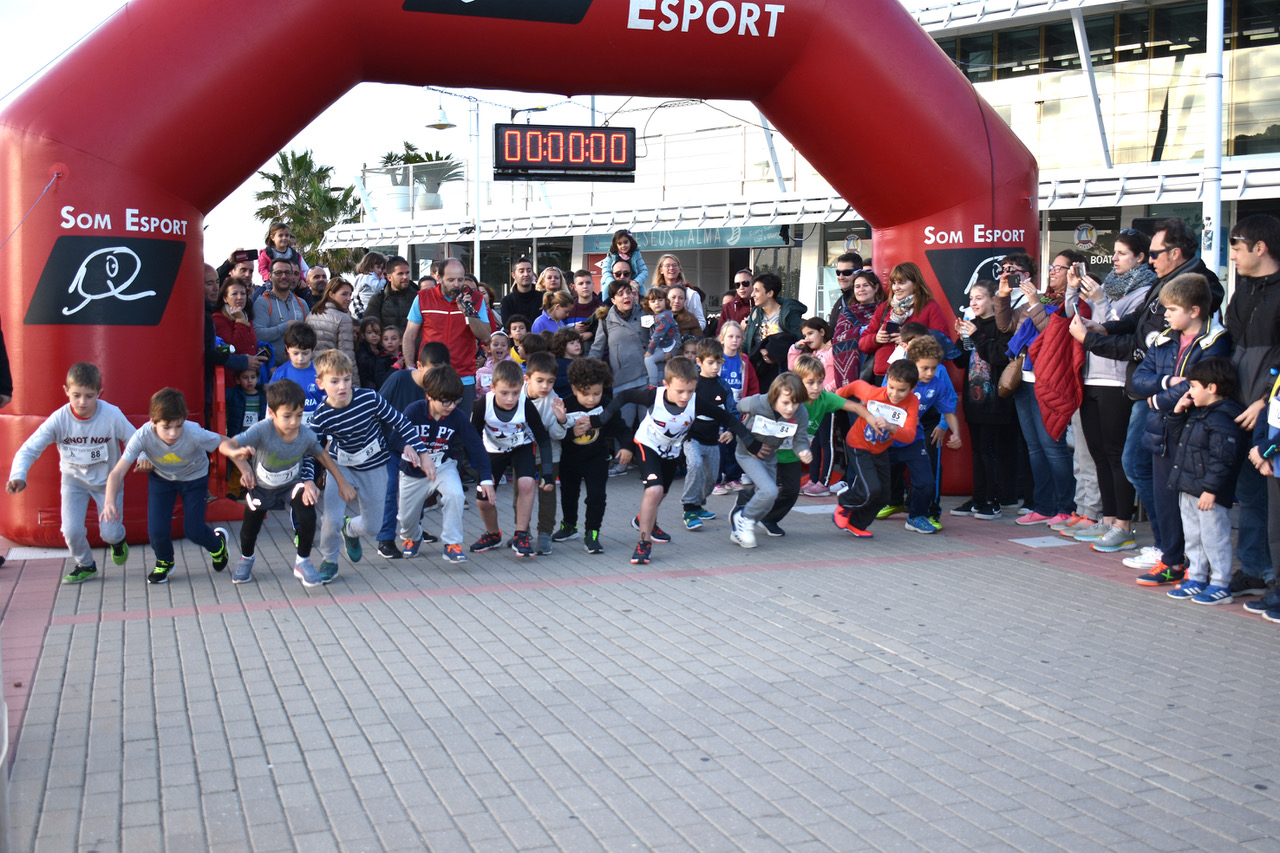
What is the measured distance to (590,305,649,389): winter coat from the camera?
10.5 metres

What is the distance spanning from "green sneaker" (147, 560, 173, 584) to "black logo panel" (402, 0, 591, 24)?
14.0 feet

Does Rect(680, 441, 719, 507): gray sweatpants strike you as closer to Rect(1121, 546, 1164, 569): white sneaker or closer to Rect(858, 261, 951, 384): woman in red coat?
Rect(858, 261, 951, 384): woman in red coat

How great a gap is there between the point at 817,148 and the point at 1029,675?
5.79m

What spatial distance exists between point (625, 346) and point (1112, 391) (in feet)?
14.7

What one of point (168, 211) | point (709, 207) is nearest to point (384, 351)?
point (168, 211)

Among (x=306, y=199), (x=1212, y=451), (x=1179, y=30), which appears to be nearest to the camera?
(x=1212, y=451)

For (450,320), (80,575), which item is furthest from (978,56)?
(80,575)

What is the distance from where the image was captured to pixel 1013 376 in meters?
8.48

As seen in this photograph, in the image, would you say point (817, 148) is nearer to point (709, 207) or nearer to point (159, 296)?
point (159, 296)

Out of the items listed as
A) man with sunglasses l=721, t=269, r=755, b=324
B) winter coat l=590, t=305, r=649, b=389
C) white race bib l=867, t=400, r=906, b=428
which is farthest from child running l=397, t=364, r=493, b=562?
man with sunglasses l=721, t=269, r=755, b=324

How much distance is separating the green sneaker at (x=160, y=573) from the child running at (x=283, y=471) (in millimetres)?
402

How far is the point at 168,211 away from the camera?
7750 millimetres

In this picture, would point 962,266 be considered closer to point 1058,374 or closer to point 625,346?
point 1058,374

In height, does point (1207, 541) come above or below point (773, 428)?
below
